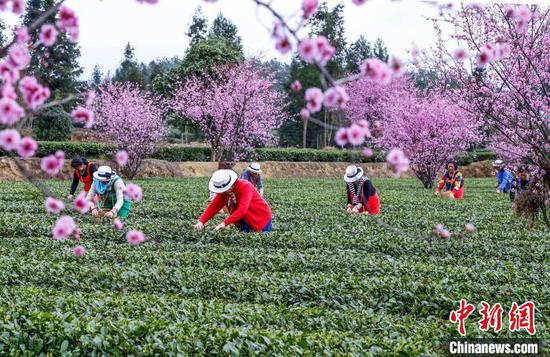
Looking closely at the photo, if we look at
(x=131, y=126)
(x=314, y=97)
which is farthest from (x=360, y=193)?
(x=131, y=126)

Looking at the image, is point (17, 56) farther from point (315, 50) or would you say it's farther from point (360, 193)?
point (360, 193)

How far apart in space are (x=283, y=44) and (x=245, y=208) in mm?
7535

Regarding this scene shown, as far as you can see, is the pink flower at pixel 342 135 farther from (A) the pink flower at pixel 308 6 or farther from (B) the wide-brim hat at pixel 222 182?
(B) the wide-brim hat at pixel 222 182

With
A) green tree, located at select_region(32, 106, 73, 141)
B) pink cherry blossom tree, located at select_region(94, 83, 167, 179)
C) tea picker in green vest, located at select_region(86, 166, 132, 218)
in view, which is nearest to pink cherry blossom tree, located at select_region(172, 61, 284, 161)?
pink cherry blossom tree, located at select_region(94, 83, 167, 179)

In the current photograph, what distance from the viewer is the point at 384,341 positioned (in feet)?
16.3

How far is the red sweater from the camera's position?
10.1 metres

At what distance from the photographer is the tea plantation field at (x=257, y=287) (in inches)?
192

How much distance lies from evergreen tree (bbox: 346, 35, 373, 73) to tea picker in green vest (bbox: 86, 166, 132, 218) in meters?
39.4

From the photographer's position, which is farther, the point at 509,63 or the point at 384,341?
the point at 509,63

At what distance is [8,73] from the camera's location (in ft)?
A: 9.27

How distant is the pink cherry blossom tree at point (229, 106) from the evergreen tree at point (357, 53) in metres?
14.7

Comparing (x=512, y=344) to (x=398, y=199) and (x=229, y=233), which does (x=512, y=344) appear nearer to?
(x=229, y=233)

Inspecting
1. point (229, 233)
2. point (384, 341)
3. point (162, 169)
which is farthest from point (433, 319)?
point (162, 169)

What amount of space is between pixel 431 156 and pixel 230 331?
24086 millimetres
